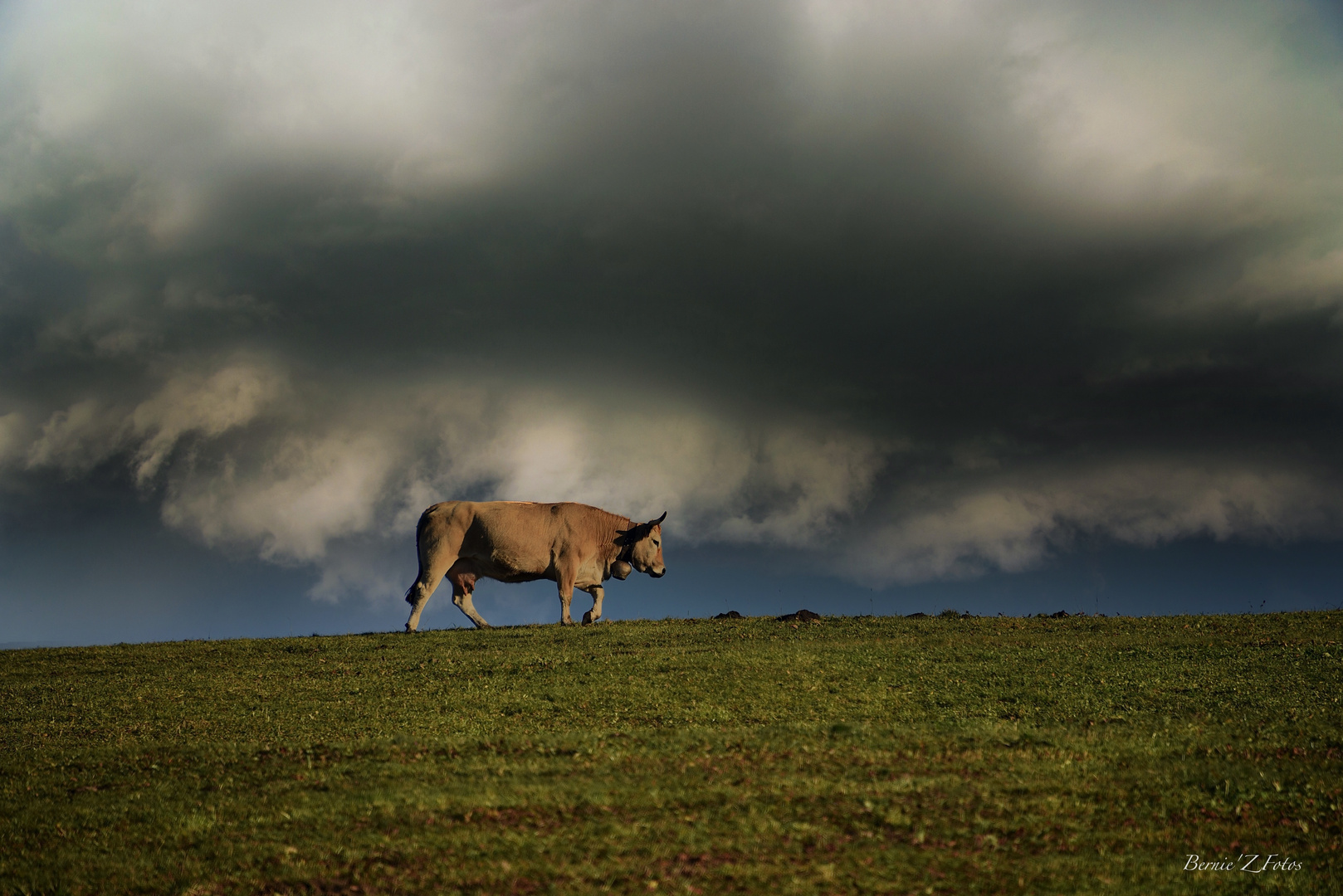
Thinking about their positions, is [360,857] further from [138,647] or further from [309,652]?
[138,647]

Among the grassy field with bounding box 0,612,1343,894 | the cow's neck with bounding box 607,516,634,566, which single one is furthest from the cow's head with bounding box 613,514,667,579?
the grassy field with bounding box 0,612,1343,894

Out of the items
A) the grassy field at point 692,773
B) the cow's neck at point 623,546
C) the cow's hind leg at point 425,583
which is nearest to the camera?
the grassy field at point 692,773

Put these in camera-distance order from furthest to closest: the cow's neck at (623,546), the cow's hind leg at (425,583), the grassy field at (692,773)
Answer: the cow's neck at (623,546)
the cow's hind leg at (425,583)
the grassy field at (692,773)

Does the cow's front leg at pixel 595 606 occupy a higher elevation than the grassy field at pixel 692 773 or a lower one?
higher

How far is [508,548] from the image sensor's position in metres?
32.6

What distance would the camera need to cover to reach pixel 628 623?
95.5ft

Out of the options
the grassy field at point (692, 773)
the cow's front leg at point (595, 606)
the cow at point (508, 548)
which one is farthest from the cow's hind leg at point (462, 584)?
the grassy field at point (692, 773)

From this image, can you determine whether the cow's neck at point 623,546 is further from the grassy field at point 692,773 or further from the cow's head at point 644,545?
the grassy field at point 692,773

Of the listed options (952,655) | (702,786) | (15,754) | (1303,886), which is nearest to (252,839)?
(702,786)

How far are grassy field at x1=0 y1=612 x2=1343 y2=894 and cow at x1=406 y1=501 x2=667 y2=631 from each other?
33.1 ft

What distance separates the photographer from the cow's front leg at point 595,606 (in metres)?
31.8

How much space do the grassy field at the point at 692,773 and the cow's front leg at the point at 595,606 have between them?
938 cm

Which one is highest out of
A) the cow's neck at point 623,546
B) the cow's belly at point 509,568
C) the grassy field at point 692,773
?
the cow's neck at point 623,546

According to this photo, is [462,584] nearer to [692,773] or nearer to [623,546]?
[623,546]
